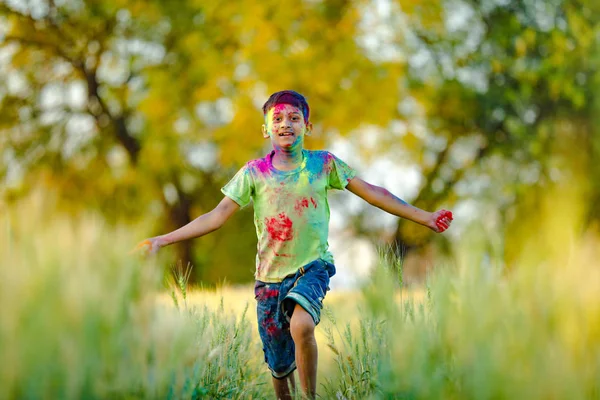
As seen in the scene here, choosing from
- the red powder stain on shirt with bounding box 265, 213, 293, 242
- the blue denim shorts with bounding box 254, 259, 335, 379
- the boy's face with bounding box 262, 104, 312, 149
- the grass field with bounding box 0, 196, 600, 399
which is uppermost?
the boy's face with bounding box 262, 104, 312, 149

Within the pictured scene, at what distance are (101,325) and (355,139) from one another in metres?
10.9

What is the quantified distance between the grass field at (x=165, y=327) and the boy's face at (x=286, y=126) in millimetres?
1437

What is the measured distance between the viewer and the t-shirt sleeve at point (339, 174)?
12.6 feet

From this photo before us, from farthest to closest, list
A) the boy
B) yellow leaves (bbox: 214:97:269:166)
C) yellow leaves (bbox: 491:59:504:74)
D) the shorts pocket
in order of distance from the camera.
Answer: yellow leaves (bbox: 491:59:504:74)
yellow leaves (bbox: 214:97:269:166)
the shorts pocket
the boy

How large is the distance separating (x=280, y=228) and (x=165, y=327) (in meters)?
1.46

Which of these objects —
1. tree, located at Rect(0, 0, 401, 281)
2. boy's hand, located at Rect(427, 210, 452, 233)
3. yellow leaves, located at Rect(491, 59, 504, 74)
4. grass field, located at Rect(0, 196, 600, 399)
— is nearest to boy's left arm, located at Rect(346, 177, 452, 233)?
boy's hand, located at Rect(427, 210, 452, 233)

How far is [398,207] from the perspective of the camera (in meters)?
3.66

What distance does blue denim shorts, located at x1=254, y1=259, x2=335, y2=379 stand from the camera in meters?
3.49

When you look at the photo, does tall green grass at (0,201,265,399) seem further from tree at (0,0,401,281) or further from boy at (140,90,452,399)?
tree at (0,0,401,281)

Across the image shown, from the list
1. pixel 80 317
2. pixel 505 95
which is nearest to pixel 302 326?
pixel 80 317

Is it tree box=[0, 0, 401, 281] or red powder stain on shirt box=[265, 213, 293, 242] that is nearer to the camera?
red powder stain on shirt box=[265, 213, 293, 242]

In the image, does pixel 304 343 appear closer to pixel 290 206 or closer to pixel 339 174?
pixel 290 206

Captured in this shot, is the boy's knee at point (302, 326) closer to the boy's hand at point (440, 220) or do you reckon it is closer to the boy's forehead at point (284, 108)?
the boy's hand at point (440, 220)

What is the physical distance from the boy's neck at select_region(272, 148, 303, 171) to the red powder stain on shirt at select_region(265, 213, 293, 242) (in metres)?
0.27
